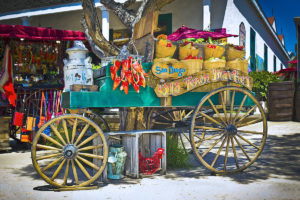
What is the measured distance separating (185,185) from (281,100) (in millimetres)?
7890

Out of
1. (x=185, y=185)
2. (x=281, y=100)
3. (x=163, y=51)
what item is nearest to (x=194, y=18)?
(x=281, y=100)

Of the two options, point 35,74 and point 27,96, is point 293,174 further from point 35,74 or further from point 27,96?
point 35,74

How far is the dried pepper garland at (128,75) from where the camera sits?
407 cm

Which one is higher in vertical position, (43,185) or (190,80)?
(190,80)

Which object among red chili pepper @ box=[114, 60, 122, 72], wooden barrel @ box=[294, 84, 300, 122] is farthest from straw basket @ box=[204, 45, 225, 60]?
wooden barrel @ box=[294, 84, 300, 122]

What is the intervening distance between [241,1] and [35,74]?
10.2 m

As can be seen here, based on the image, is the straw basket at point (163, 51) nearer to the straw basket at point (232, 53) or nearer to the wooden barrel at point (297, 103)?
the straw basket at point (232, 53)

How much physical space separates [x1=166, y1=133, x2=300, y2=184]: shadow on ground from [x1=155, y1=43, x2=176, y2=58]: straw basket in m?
1.83

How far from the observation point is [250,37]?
51.0 feet

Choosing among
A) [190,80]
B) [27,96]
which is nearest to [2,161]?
[27,96]

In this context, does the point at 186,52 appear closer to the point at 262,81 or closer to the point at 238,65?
the point at 238,65

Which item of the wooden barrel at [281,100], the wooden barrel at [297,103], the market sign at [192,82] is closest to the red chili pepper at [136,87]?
the market sign at [192,82]

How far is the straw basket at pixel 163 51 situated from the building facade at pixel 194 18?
589cm

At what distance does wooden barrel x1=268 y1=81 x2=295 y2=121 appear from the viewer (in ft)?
34.8
